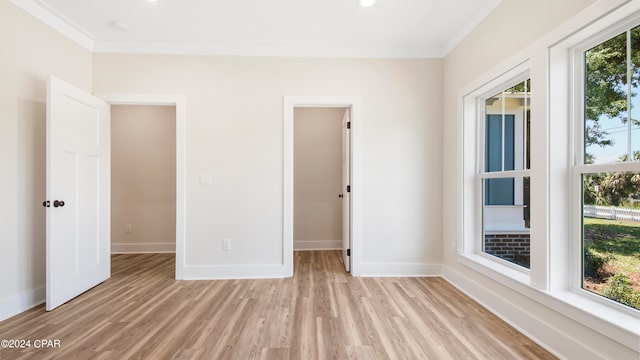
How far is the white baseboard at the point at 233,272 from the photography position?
10.6 ft

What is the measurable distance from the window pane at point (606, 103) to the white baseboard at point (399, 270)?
6.47 ft

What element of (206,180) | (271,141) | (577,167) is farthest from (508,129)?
(206,180)

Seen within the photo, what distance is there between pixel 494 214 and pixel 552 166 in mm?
941

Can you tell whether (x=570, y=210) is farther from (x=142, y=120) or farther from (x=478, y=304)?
(x=142, y=120)

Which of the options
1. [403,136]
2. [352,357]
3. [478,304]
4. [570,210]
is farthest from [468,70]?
[352,357]

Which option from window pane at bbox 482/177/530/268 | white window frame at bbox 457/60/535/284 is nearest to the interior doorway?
white window frame at bbox 457/60/535/284

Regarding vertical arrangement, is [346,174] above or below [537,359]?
above

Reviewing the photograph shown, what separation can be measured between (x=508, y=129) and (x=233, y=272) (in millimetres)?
→ 3032

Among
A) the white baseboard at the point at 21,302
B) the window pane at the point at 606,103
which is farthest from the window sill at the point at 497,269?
the white baseboard at the point at 21,302

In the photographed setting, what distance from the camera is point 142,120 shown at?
4.46 meters

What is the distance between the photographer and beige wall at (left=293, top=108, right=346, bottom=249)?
481 centimetres

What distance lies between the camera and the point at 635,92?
60.0 inches

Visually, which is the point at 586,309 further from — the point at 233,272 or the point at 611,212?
the point at 233,272

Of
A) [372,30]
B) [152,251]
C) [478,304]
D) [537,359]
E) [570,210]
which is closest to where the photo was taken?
[537,359]
